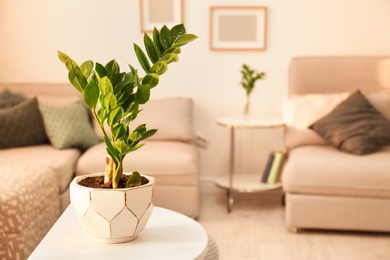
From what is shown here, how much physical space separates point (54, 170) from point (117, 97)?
1661mm

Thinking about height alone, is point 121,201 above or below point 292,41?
below

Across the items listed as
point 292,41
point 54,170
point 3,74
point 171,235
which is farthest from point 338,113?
point 3,74

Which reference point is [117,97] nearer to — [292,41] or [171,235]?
[171,235]

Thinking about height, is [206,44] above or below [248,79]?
above

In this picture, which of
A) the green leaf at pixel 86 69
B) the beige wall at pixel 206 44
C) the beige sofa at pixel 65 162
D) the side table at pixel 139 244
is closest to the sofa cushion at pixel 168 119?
the beige sofa at pixel 65 162

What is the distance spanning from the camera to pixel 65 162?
3615 mm

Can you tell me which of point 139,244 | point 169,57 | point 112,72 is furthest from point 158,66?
point 139,244

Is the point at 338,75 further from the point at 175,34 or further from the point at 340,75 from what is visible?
the point at 175,34

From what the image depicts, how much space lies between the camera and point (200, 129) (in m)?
Answer: 4.49

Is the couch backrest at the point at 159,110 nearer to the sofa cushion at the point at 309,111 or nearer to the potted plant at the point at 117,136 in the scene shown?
the sofa cushion at the point at 309,111

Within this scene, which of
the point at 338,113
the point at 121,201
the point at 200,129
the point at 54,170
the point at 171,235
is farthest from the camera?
the point at 200,129

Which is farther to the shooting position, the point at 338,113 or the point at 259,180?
the point at 259,180

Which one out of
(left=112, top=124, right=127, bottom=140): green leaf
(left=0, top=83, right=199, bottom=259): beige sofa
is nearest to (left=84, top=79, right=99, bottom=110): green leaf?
(left=112, top=124, right=127, bottom=140): green leaf

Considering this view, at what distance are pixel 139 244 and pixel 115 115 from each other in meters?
0.45
